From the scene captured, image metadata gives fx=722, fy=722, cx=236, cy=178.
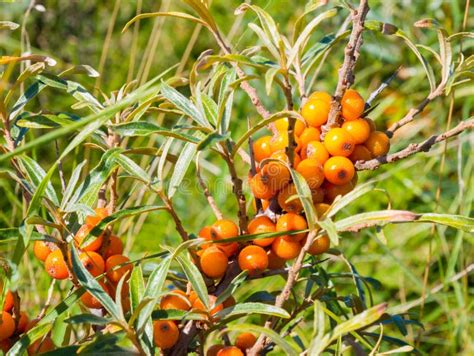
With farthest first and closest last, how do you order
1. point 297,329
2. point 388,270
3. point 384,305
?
point 388,270, point 297,329, point 384,305

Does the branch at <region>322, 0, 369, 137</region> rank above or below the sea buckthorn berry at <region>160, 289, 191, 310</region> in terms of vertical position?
above

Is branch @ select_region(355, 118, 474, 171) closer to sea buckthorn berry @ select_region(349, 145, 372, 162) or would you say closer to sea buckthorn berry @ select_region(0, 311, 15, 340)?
sea buckthorn berry @ select_region(349, 145, 372, 162)

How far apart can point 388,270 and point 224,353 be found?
4.30ft

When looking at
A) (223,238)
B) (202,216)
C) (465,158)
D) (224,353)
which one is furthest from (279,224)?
(465,158)

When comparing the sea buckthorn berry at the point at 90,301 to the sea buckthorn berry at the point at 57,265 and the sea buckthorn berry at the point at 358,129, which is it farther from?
the sea buckthorn berry at the point at 358,129

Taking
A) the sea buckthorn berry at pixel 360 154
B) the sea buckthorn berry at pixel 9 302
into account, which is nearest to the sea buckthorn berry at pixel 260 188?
the sea buckthorn berry at pixel 360 154

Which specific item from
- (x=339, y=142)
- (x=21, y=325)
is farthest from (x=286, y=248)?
(x=21, y=325)

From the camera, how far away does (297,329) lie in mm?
1047

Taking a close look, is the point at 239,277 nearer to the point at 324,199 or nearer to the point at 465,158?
the point at 324,199

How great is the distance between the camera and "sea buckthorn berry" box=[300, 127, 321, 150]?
0.92 meters

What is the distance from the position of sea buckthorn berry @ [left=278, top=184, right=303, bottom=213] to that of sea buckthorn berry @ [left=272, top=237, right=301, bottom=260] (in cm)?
4

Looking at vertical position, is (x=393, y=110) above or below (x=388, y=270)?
above

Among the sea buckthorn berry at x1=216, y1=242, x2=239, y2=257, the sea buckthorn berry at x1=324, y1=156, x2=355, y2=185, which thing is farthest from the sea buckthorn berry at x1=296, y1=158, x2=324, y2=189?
the sea buckthorn berry at x1=216, y1=242, x2=239, y2=257

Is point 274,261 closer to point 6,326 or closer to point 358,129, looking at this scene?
point 358,129
